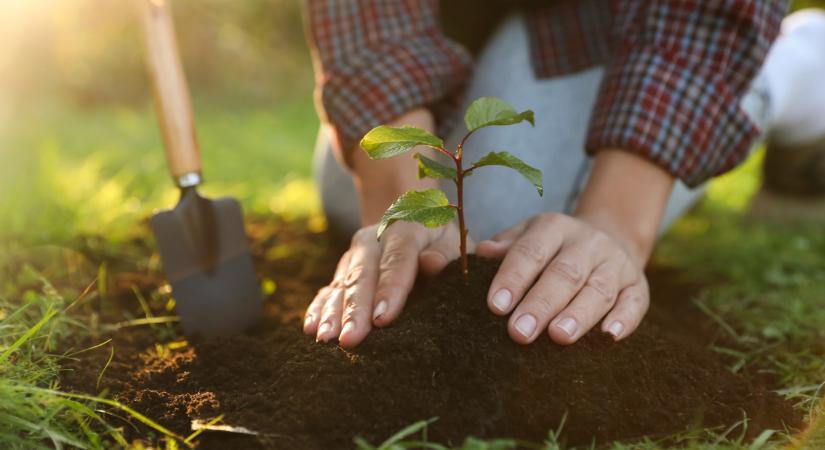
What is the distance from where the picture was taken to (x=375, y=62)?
1.94 m

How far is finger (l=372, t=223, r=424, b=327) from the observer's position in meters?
1.28

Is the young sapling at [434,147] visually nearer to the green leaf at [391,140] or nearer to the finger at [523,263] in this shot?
the green leaf at [391,140]

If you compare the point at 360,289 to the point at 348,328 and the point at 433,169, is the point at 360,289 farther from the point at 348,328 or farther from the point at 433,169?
the point at 433,169

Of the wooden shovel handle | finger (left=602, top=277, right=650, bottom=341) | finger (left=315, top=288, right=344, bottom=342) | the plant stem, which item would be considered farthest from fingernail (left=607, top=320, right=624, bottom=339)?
the wooden shovel handle

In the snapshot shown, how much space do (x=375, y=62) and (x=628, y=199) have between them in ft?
2.72

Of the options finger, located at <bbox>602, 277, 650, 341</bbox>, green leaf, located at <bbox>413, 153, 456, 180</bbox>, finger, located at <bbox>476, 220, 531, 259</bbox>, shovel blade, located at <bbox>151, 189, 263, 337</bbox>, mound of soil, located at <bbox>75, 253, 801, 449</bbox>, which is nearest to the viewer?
mound of soil, located at <bbox>75, 253, 801, 449</bbox>

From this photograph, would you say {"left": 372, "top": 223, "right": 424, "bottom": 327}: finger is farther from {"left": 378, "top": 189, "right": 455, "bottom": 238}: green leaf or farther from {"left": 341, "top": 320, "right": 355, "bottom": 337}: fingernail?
{"left": 378, "top": 189, "right": 455, "bottom": 238}: green leaf

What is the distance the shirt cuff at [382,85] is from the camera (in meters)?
1.88

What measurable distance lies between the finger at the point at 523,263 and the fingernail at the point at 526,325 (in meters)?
0.04

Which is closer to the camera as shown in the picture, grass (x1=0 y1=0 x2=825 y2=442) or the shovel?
grass (x1=0 y1=0 x2=825 y2=442)

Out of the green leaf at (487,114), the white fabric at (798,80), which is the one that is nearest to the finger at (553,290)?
the green leaf at (487,114)

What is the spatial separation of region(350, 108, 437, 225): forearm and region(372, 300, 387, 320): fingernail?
464 mm

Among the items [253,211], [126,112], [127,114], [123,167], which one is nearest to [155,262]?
[253,211]

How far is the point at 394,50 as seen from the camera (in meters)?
1.96
